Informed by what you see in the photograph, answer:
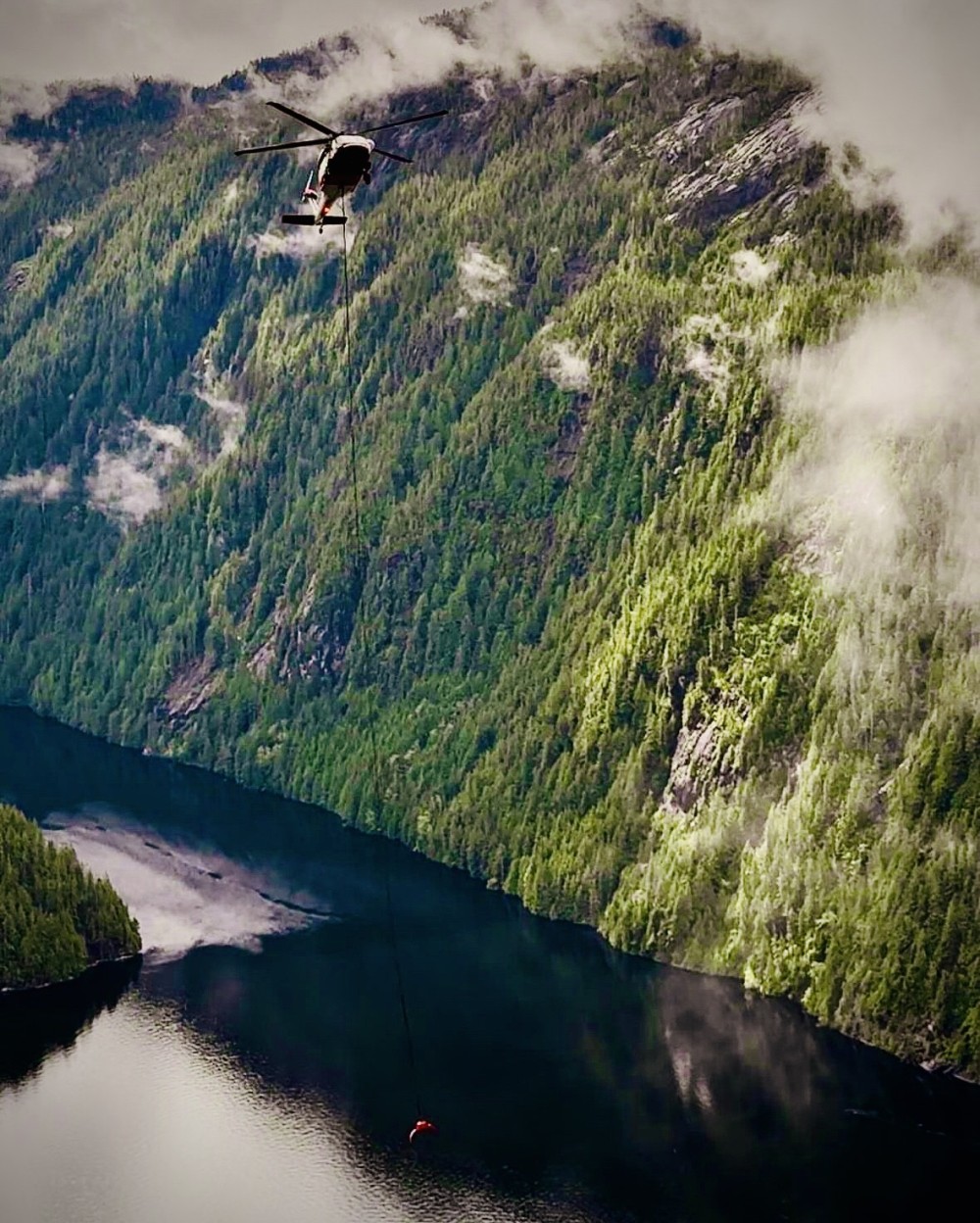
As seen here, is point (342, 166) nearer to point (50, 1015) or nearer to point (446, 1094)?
point (446, 1094)

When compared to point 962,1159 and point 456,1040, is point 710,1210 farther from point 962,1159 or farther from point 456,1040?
point 456,1040

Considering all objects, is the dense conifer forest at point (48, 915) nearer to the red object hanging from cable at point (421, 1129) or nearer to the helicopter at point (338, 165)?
the red object hanging from cable at point (421, 1129)

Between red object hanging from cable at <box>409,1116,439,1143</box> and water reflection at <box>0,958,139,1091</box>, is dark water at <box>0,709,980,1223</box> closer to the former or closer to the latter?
water reflection at <box>0,958,139,1091</box>

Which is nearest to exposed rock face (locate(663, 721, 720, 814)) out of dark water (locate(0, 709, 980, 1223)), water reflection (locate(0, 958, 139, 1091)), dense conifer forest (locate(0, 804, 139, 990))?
dark water (locate(0, 709, 980, 1223))

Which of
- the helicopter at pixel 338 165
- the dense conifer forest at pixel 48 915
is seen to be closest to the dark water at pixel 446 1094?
the dense conifer forest at pixel 48 915

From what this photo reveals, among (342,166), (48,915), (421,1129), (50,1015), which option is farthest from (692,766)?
(342,166)

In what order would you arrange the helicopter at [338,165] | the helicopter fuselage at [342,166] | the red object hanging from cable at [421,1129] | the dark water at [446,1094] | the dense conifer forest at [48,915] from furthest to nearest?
the dense conifer forest at [48,915], the red object hanging from cable at [421,1129], the dark water at [446,1094], the helicopter fuselage at [342,166], the helicopter at [338,165]

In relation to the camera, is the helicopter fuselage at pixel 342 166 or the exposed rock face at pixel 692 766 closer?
the helicopter fuselage at pixel 342 166
